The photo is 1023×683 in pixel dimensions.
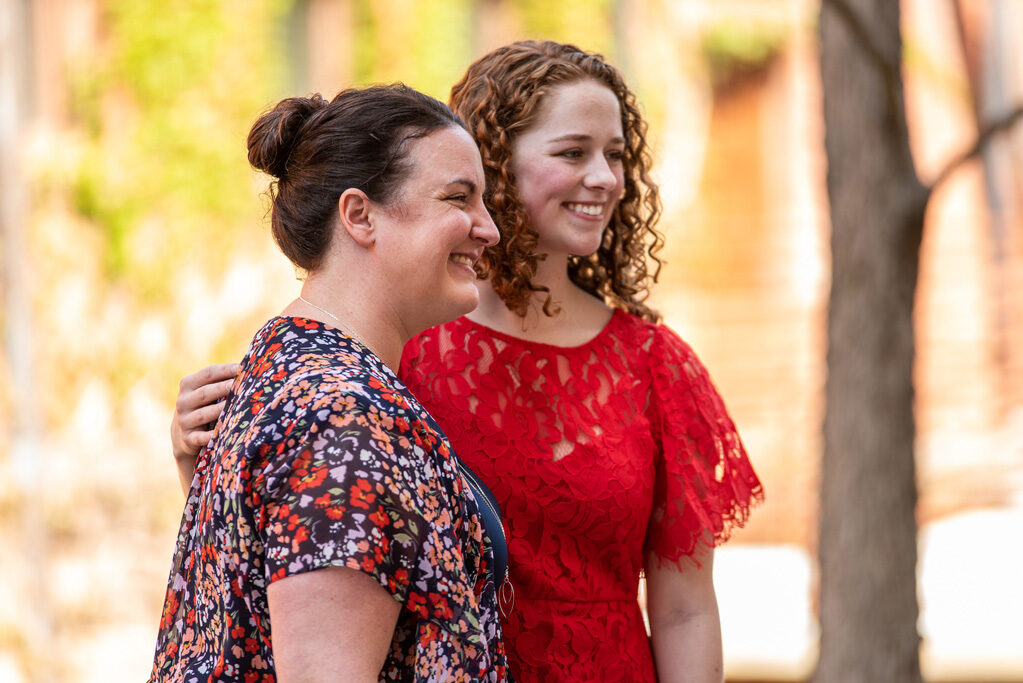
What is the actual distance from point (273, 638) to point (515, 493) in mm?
695

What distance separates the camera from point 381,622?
4.66ft

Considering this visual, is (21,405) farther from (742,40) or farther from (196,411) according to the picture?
(742,40)

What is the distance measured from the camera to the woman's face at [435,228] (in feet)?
5.37

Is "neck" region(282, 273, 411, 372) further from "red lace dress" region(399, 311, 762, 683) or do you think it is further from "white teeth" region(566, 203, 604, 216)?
"white teeth" region(566, 203, 604, 216)

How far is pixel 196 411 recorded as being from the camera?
184 centimetres

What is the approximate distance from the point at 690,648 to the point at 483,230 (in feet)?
2.95

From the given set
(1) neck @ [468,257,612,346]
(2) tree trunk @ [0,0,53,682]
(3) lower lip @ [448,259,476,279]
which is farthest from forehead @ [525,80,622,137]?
(2) tree trunk @ [0,0,53,682]

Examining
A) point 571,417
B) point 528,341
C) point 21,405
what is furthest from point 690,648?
point 21,405

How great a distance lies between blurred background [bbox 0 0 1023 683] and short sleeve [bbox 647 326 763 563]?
64.7 inches

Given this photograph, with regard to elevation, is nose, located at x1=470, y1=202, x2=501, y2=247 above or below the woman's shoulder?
below

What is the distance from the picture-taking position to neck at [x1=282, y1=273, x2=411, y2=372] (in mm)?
1630

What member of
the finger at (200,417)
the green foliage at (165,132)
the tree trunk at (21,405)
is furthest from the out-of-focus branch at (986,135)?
the green foliage at (165,132)

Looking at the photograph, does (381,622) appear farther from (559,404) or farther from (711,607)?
(711,607)

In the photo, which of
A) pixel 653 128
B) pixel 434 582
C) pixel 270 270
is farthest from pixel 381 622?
pixel 653 128
